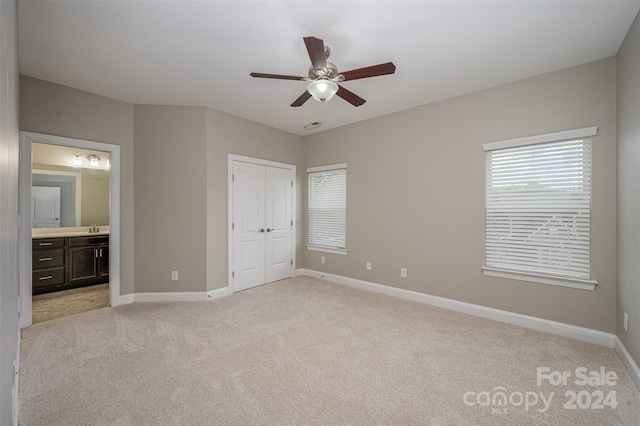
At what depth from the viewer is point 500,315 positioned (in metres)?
3.21

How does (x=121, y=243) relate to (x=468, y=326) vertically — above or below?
above

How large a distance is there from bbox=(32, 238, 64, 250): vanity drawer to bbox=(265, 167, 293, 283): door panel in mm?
3209

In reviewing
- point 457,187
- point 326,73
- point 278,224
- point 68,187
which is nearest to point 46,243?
point 68,187

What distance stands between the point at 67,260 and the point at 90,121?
7.88 ft

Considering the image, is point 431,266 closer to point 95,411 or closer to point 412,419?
point 412,419

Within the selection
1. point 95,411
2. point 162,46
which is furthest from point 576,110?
point 95,411

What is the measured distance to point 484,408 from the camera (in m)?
1.83

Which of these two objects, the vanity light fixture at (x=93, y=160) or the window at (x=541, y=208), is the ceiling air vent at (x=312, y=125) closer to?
the window at (x=541, y=208)

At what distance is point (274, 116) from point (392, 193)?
220 cm

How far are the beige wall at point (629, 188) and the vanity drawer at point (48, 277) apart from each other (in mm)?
6886

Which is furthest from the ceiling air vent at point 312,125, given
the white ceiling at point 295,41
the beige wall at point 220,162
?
the white ceiling at point 295,41

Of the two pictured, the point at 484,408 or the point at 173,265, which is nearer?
the point at 484,408

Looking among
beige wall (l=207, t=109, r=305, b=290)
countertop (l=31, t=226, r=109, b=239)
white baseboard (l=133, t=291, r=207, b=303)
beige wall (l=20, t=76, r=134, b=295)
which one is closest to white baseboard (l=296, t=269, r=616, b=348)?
beige wall (l=207, t=109, r=305, b=290)

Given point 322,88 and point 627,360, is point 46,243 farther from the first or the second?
point 627,360
